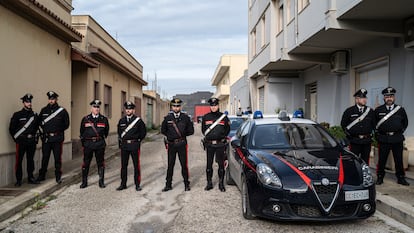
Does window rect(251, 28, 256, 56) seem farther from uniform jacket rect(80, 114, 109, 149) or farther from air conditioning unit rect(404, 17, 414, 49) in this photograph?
uniform jacket rect(80, 114, 109, 149)

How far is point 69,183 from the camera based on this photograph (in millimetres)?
8594

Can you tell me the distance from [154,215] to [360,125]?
408 centimetres

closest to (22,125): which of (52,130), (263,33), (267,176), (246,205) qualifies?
(52,130)

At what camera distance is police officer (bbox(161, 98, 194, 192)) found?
25.4 feet

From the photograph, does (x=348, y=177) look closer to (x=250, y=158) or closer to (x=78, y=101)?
(x=250, y=158)

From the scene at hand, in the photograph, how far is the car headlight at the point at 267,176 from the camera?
5020 mm

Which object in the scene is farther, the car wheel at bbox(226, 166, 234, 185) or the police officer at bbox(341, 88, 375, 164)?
the car wheel at bbox(226, 166, 234, 185)

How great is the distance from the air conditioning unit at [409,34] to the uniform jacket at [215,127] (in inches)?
170

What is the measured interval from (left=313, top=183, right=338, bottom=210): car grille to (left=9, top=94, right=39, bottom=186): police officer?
5.64 metres

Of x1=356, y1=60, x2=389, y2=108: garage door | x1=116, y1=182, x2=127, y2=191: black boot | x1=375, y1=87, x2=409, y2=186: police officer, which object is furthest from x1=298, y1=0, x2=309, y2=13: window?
x1=116, y1=182, x2=127, y2=191: black boot

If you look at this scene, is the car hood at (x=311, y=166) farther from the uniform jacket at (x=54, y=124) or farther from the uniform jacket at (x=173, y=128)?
the uniform jacket at (x=54, y=124)

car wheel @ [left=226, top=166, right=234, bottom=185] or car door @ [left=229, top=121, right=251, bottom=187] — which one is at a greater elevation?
car door @ [left=229, top=121, right=251, bottom=187]

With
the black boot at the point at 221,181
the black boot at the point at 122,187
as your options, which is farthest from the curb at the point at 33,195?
the black boot at the point at 221,181

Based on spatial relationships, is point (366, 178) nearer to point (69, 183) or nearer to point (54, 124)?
point (54, 124)
